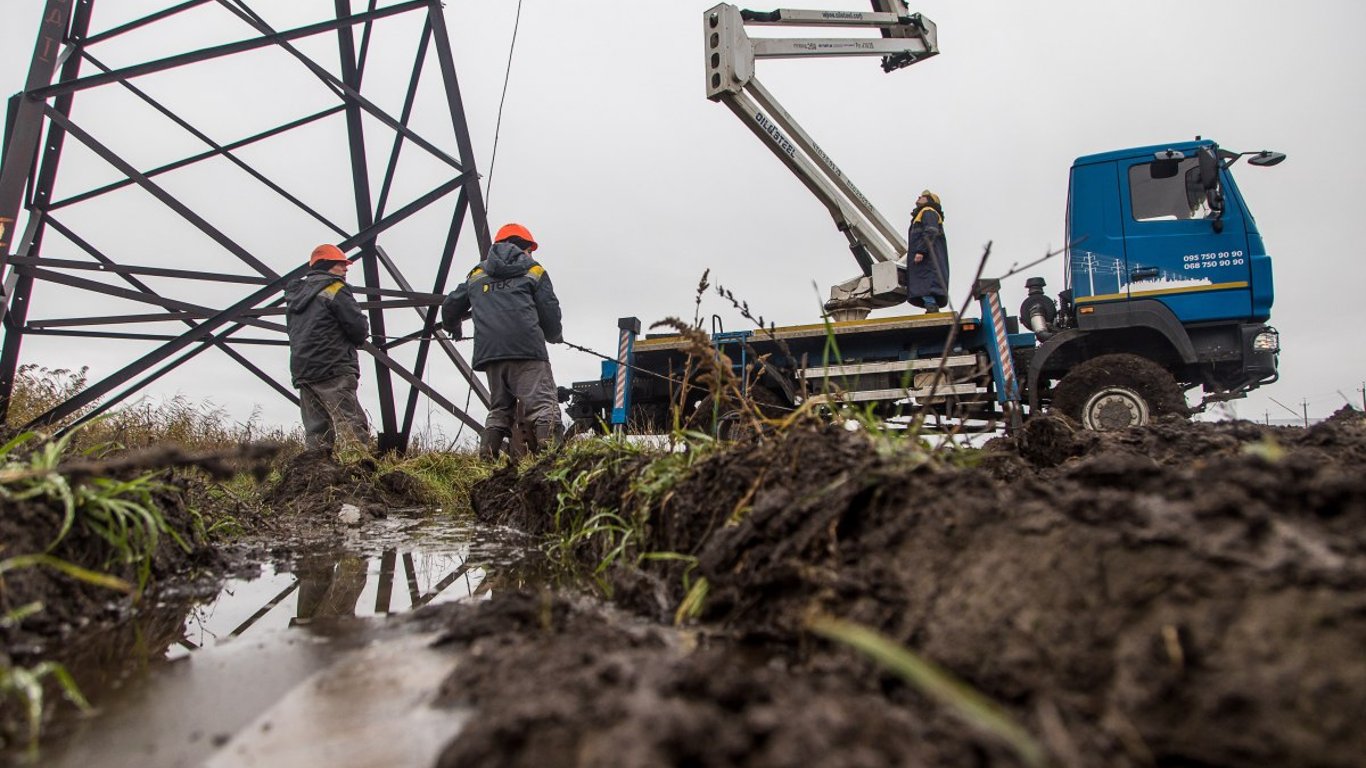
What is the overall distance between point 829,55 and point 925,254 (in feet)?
7.86

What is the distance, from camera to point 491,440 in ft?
20.6

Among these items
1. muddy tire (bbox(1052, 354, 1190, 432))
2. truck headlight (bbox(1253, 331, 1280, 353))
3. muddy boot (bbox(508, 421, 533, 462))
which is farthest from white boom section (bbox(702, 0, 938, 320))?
muddy boot (bbox(508, 421, 533, 462))

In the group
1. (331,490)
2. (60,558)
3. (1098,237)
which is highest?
(1098,237)

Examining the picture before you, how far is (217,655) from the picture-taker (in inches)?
57.7

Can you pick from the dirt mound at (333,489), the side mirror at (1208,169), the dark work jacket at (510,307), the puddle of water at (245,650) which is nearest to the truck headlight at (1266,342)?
the side mirror at (1208,169)

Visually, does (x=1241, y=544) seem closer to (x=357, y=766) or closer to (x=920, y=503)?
(x=920, y=503)

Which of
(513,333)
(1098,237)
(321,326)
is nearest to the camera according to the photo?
(513,333)

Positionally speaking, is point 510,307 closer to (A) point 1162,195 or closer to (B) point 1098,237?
(B) point 1098,237

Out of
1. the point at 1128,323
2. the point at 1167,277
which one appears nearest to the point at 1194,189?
the point at 1167,277

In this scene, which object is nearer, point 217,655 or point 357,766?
point 357,766

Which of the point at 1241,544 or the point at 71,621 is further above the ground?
the point at 1241,544

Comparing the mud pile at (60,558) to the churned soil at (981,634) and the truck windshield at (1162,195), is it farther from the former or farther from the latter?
the truck windshield at (1162,195)

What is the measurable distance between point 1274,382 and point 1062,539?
7197 millimetres

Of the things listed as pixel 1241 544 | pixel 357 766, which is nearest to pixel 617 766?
pixel 357 766
